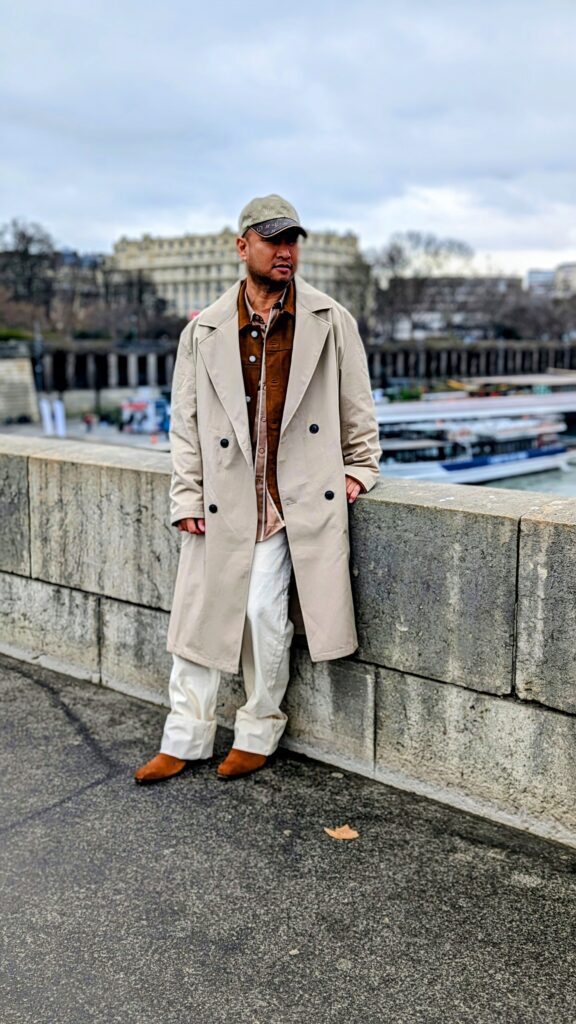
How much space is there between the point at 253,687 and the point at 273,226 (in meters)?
1.71

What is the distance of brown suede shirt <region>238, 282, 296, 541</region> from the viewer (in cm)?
374

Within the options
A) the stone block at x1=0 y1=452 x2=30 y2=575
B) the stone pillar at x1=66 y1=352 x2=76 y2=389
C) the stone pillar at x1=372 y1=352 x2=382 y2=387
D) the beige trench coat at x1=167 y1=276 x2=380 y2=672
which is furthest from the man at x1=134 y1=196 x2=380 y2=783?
the stone pillar at x1=372 y1=352 x2=382 y2=387

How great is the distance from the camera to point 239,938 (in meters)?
2.83

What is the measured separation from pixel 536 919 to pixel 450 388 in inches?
3140

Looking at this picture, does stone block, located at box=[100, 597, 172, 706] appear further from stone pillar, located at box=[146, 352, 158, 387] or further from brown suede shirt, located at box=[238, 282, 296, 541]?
stone pillar, located at box=[146, 352, 158, 387]

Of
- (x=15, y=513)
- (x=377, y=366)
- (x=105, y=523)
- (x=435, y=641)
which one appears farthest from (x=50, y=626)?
(x=377, y=366)

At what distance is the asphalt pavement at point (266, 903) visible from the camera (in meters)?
2.57

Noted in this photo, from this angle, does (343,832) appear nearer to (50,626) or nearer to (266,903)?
(266,903)

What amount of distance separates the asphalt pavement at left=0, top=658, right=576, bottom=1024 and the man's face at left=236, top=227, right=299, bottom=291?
1838 mm

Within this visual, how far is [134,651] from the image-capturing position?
4.75 metres

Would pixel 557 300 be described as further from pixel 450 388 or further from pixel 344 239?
pixel 450 388

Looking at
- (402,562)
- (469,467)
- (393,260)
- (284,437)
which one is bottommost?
(469,467)

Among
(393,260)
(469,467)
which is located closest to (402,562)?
(469,467)

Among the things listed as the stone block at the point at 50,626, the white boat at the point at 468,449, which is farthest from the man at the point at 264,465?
the white boat at the point at 468,449
